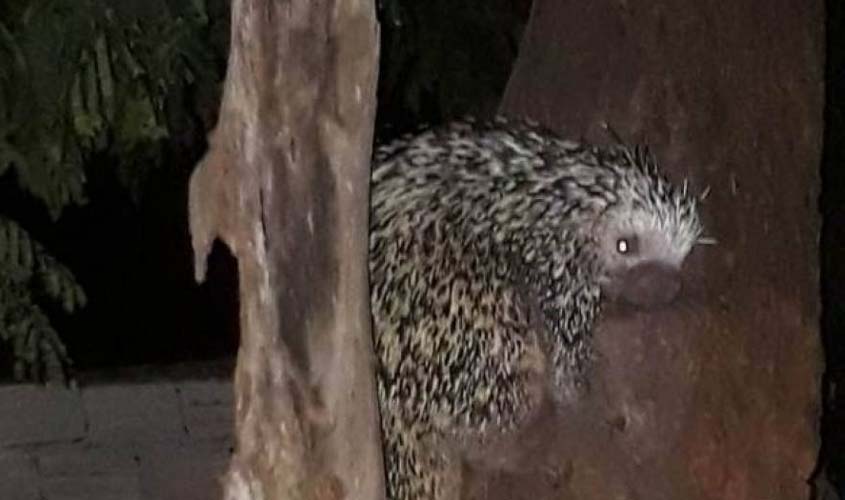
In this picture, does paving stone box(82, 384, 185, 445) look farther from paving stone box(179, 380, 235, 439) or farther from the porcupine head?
the porcupine head

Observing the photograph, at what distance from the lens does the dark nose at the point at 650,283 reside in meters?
1.54

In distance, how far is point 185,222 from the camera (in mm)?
3283

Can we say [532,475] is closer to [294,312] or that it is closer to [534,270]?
[534,270]

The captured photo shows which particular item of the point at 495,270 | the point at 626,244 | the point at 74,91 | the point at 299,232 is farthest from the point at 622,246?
the point at 74,91

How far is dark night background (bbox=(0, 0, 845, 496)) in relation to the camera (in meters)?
2.36

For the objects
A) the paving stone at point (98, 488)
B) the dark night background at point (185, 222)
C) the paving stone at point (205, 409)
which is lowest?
the paving stone at point (98, 488)

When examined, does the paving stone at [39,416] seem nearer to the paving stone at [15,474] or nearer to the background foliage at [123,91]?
the paving stone at [15,474]

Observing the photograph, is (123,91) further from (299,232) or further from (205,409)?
(205,409)

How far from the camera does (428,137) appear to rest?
65.4 inches

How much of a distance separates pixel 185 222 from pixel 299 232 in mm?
1963

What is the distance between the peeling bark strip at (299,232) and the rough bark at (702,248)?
1.08 feet

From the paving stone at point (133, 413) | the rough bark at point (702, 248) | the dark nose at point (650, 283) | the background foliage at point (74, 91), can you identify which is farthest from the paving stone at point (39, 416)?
the dark nose at point (650, 283)

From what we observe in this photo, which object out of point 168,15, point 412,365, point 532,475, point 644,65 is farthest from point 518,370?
point 168,15

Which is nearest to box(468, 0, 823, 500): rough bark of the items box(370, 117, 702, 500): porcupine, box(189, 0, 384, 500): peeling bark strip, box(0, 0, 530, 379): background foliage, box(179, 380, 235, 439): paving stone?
box(370, 117, 702, 500): porcupine
